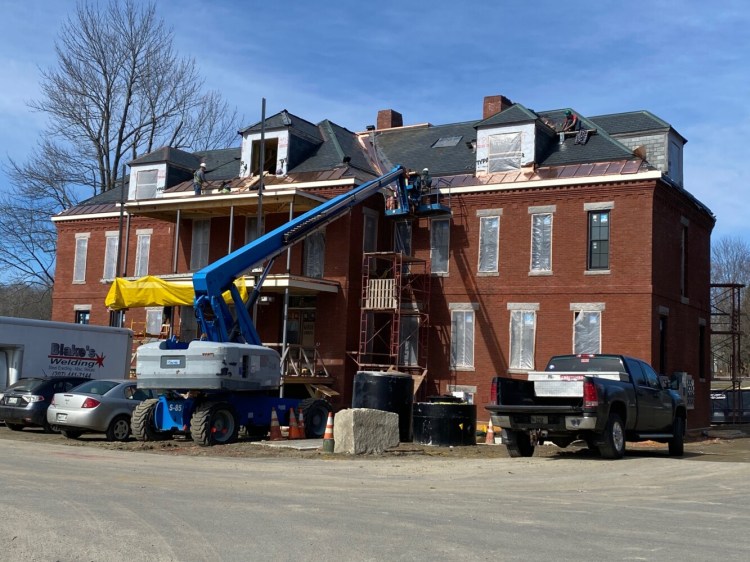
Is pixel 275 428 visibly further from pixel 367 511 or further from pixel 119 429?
pixel 367 511

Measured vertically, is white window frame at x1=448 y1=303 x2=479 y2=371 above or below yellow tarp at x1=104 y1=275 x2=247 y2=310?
below

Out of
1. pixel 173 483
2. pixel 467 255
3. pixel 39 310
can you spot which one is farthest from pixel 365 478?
pixel 39 310

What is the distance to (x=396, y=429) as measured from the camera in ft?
59.7

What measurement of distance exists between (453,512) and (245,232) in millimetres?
22932

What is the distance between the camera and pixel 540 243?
91.7ft

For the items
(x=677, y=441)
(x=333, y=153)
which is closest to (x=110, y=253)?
(x=333, y=153)

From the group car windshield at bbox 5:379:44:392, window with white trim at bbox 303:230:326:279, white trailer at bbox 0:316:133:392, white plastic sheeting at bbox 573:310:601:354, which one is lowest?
car windshield at bbox 5:379:44:392

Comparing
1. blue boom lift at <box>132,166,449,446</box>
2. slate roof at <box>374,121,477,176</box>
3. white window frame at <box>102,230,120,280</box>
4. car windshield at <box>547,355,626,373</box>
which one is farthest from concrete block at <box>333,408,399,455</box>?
white window frame at <box>102,230,120,280</box>

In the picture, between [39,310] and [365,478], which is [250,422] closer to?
[365,478]

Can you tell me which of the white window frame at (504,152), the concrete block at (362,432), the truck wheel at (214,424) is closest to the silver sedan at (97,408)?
the truck wheel at (214,424)

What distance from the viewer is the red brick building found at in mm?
26750

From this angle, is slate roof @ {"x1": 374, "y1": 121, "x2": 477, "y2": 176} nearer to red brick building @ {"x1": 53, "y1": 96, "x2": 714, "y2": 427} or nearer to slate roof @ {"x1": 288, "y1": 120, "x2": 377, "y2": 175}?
red brick building @ {"x1": 53, "y1": 96, "x2": 714, "y2": 427}

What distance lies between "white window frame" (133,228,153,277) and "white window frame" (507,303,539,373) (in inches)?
588

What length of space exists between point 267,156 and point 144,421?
15651 millimetres
